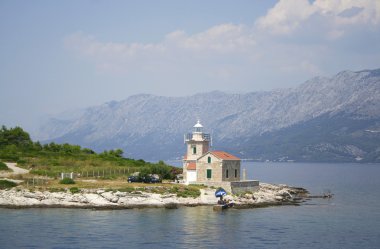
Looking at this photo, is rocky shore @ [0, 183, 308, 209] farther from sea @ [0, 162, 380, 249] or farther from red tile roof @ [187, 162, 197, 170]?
red tile roof @ [187, 162, 197, 170]

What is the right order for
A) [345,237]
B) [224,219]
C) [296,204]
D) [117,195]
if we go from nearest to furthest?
[345,237] < [224,219] < [117,195] < [296,204]

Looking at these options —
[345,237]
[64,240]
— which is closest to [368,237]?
[345,237]

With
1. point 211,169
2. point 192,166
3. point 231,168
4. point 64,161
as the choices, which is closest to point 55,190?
point 192,166

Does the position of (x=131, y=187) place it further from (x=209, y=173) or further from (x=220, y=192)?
(x=209, y=173)

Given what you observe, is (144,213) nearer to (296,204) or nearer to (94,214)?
(94,214)

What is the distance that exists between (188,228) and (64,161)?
45.2 metres

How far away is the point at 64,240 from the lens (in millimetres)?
55156

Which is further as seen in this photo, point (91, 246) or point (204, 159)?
point (204, 159)

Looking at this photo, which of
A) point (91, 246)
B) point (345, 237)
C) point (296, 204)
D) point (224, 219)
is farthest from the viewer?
point (296, 204)

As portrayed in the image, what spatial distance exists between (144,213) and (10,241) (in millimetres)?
20205

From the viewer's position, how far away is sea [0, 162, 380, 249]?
181 feet

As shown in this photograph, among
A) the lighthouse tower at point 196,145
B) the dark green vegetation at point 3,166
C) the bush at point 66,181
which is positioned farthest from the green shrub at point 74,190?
the lighthouse tower at point 196,145

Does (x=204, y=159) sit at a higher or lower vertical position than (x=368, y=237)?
higher

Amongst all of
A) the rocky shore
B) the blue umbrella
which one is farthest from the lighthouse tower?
the rocky shore
